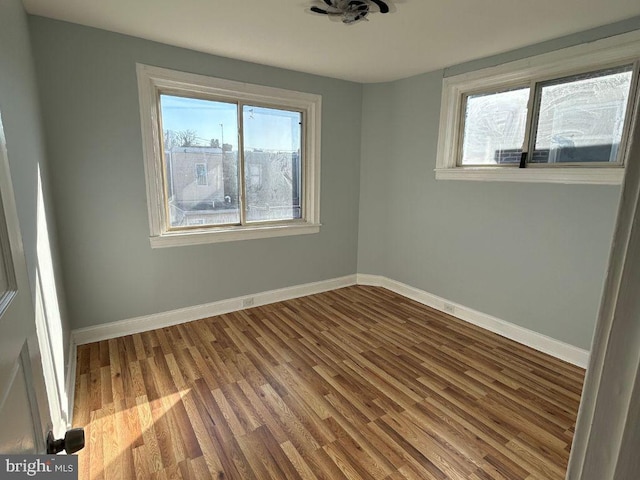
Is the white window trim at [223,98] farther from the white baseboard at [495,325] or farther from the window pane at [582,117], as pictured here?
the window pane at [582,117]

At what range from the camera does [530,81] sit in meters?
2.74

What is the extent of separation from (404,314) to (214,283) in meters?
1.95

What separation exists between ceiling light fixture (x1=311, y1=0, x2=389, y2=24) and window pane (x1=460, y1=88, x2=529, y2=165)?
1494 mm

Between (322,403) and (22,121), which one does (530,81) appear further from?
(22,121)

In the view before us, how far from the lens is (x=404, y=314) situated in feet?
11.4

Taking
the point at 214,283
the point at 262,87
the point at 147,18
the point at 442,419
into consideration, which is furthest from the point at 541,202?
the point at 147,18

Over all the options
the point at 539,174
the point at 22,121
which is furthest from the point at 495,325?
the point at 22,121

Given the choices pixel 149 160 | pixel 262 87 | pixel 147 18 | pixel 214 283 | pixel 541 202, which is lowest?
pixel 214 283

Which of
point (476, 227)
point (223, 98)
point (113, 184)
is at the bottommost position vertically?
point (476, 227)

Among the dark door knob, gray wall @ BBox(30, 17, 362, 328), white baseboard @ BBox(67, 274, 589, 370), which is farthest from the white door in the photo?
gray wall @ BBox(30, 17, 362, 328)

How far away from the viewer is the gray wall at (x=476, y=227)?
2527 millimetres

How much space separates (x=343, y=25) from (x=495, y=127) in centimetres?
165

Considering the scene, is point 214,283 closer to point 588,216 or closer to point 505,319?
point 505,319

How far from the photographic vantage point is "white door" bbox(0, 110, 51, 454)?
58 centimetres
